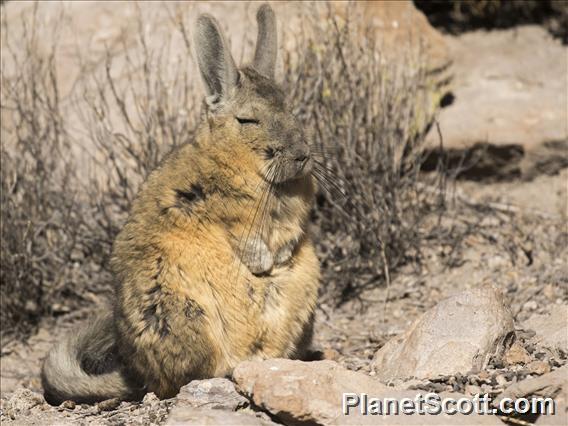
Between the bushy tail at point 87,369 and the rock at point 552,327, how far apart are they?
232 cm

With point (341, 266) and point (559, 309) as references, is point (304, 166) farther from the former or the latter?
point (341, 266)

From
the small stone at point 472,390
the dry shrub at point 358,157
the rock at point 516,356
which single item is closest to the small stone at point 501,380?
the small stone at point 472,390

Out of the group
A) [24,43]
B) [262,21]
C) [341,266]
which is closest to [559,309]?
[341,266]

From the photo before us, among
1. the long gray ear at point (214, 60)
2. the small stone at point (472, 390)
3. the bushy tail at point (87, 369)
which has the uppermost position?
the long gray ear at point (214, 60)

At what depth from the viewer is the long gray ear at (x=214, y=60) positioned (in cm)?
527

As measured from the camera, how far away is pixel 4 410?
5754 millimetres

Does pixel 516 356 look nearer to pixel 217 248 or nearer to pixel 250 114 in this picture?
pixel 217 248

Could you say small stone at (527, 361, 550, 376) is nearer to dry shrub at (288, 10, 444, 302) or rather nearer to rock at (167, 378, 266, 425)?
rock at (167, 378, 266, 425)

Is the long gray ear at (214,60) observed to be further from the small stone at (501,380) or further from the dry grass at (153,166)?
the small stone at (501,380)

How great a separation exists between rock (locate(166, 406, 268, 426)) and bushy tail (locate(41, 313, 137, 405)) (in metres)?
1.07

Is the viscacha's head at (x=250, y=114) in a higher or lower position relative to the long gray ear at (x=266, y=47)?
lower

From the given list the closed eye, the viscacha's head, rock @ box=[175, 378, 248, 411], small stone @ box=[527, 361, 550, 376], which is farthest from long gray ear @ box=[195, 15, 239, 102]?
small stone @ box=[527, 361, 550, 376]

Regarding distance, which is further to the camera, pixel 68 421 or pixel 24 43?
pixel 24 43

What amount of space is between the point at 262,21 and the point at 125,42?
2.73m
